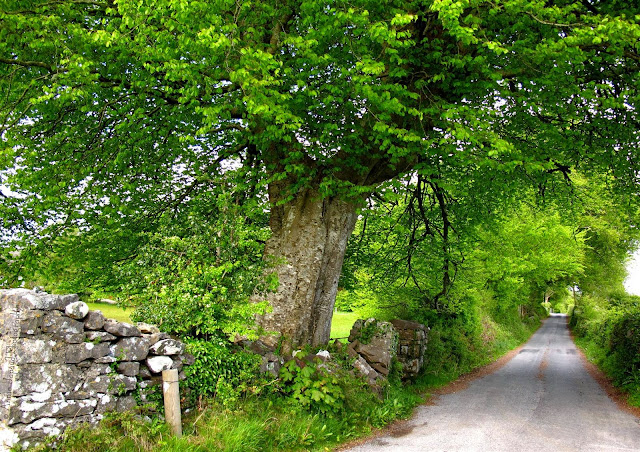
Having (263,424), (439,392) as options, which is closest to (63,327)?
(263,424)

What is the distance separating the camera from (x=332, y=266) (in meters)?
10.5

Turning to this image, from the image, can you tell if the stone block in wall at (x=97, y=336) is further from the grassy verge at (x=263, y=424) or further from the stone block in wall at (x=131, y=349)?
the grassy verge at (x=263, y=424)

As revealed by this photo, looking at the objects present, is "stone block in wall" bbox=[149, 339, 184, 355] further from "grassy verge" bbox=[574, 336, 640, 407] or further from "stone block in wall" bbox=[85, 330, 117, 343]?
"grassy verge" bbox=[574, 336, 640, 407]

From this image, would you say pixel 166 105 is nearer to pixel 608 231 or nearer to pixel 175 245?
pixel 175 245

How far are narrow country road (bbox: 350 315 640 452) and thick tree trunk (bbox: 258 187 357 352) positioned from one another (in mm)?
2677

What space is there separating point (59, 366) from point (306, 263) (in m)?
5.28

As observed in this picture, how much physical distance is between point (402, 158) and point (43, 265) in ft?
28.8

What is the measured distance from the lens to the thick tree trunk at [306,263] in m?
9.59

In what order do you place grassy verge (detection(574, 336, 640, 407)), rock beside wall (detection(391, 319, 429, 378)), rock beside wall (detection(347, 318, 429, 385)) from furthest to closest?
1. rock beside wall (detection(391, 319, 429, 378))
2. grassy verge (detection(574, 336, 640, 407))
3. rock beside wall (detection(347, 318, 429, 385))

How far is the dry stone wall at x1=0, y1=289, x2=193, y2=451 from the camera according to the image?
5.11 metres

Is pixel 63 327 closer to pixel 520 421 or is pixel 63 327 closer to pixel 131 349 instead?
pixel 131 349

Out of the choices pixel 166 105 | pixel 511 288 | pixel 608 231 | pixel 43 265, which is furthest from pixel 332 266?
pixel 608 231

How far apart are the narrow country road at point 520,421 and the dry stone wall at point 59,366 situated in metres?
3.89

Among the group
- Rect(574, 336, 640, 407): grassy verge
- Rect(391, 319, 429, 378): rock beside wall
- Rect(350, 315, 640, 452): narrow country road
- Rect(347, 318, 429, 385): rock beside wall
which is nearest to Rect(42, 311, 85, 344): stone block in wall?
Rect(350, 315, 640, 452): narrow country road
